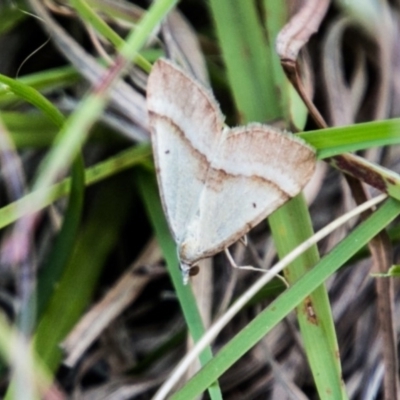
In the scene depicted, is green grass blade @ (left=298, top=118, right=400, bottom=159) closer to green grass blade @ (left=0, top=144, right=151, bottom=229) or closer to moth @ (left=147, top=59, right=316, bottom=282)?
moth @ (left=147, top=59, right=316, bottom=282)

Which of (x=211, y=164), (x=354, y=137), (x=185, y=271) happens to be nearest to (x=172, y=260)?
(x=185, y=271)

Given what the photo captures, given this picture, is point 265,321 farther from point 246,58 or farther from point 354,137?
point 246,58

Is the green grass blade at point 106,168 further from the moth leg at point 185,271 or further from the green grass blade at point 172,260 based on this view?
the moth leg at point 185,271

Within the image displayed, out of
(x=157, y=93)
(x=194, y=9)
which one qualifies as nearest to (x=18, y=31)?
(x=194, y=9)

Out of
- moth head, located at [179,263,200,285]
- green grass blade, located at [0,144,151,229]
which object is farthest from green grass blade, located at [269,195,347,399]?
green grass blade, located at [0,144,151,229]

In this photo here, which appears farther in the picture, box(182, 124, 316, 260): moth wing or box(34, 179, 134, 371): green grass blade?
box(34, 179, 134, 371): green grass blade

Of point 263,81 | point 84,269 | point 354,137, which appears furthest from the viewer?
point 84,269

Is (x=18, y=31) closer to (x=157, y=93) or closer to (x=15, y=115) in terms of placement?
(x=15, y=115)

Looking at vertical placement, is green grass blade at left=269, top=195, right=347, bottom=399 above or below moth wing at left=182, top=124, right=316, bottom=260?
below

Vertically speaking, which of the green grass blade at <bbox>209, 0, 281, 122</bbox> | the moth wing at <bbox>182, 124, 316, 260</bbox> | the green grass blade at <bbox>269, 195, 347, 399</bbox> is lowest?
the green grass blade at <bbox>269, 195, 347, 399</bbox>
